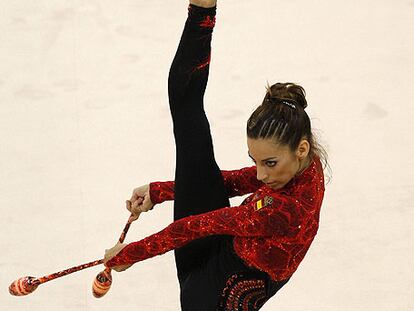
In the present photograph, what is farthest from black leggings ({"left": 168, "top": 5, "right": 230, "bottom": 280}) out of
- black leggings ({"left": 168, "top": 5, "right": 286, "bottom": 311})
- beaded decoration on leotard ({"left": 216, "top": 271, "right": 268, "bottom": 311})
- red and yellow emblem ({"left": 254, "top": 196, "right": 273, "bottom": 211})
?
red and yellow emblem ({"left": 254, "top": 196, "right": 273, "bottom": 211})

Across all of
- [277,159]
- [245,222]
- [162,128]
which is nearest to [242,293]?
[245,222]

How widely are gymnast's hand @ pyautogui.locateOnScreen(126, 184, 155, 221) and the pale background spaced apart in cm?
59

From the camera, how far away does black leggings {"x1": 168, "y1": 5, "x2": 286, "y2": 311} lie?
2.07 metres

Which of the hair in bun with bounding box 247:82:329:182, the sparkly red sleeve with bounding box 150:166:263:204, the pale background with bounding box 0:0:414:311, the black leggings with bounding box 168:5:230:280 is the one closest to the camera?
the hair in bun with bounding box 247:82:329:182

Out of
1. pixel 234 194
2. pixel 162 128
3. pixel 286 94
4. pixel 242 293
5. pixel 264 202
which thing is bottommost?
pixel 162 128

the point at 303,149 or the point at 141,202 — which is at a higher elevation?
the point at 303,149

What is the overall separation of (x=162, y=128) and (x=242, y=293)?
5.24ft

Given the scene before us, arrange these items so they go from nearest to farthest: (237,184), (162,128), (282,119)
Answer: (282,119) < (237,184) < (162,128)

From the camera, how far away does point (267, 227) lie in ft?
6.41

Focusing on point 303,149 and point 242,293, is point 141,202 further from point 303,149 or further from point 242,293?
point 303,149

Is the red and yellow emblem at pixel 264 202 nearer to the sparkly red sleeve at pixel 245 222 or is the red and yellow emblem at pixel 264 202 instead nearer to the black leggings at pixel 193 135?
the sparkly red sleeve at pixel 245 222

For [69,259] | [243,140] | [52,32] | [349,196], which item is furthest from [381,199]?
[52,32]

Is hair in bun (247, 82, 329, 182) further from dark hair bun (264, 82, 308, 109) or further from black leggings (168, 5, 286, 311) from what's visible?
black leggings (168, 5, 286, 311)

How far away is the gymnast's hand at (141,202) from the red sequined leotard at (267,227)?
0.28 metres
